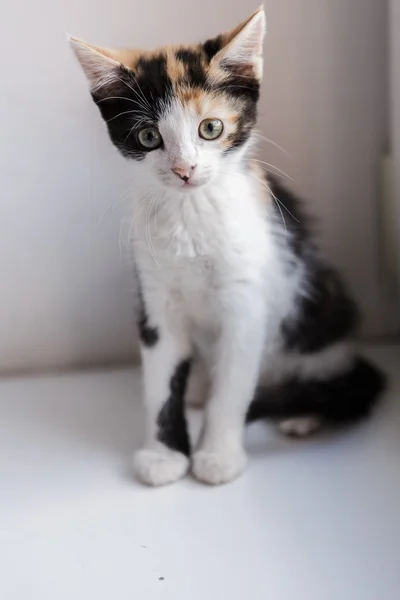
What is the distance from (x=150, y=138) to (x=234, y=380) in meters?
0.39

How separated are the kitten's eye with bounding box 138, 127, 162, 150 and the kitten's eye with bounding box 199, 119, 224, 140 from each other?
6cm

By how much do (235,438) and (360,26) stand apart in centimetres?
86

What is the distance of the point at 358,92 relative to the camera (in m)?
1.30

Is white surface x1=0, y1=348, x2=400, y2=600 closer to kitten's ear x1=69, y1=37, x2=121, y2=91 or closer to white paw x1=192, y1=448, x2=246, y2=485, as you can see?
white paw x1=192, y1=448, x2=246, y2=485

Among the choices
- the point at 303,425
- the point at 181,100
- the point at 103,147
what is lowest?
the point at 303,425

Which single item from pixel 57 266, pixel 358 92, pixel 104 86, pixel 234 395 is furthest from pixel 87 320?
pixel 358 92

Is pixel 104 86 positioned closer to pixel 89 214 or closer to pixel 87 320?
pixel 89 214

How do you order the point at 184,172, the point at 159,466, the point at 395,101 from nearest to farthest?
the point at 184,172 < the point at 159,466 < the point at 395,101

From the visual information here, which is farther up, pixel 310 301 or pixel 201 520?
pixel 310 301

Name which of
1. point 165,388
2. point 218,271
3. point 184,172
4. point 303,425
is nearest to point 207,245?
point 218,271

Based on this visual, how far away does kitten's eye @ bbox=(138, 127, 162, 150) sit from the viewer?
89 cm

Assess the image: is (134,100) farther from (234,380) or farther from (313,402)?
(313,402)

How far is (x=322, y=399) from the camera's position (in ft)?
3.50

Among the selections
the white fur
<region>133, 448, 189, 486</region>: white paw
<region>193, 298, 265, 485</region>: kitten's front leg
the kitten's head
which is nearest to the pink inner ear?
the kitten's head
